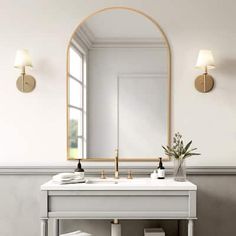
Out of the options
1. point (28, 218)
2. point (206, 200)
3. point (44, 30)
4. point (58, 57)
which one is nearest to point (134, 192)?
point (206, 200)

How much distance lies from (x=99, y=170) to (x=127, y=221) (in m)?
0.46

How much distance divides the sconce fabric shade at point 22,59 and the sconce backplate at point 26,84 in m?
0.14

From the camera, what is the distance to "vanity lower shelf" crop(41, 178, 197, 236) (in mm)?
2947

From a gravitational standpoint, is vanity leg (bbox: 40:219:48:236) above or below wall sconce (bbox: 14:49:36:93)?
below

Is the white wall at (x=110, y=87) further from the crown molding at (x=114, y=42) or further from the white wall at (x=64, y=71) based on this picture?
Answer: the white wall at (x=64, y=71)

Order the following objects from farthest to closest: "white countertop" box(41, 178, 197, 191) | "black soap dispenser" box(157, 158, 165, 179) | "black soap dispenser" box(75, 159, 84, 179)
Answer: "black soap dispenser" box(157, 158, 165, 179)
"black soap dispenser" box(75, 159, 84, 179)
"white countertop" box(41, 178, 197, 191)

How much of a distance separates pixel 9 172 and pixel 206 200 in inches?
60.7

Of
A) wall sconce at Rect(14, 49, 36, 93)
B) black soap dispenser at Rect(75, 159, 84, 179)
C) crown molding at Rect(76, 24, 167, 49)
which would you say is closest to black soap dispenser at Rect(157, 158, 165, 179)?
black soap dispenser at Rect(75, 159, 84, 179)

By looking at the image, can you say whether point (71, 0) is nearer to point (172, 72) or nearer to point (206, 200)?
point (172, 72)

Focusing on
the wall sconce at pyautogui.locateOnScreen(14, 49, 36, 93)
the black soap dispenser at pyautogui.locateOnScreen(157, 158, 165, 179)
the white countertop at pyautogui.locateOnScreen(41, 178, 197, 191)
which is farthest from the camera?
the wall sconce at pyautogui.locateOnScreen(14, 49, 36, 93)

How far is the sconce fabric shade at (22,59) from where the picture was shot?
336cm

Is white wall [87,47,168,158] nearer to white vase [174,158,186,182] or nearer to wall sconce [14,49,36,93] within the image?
white vase [174,158,186,182]

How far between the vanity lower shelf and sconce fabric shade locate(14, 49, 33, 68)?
96 centimetres

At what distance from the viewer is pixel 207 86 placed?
11.3 ft
